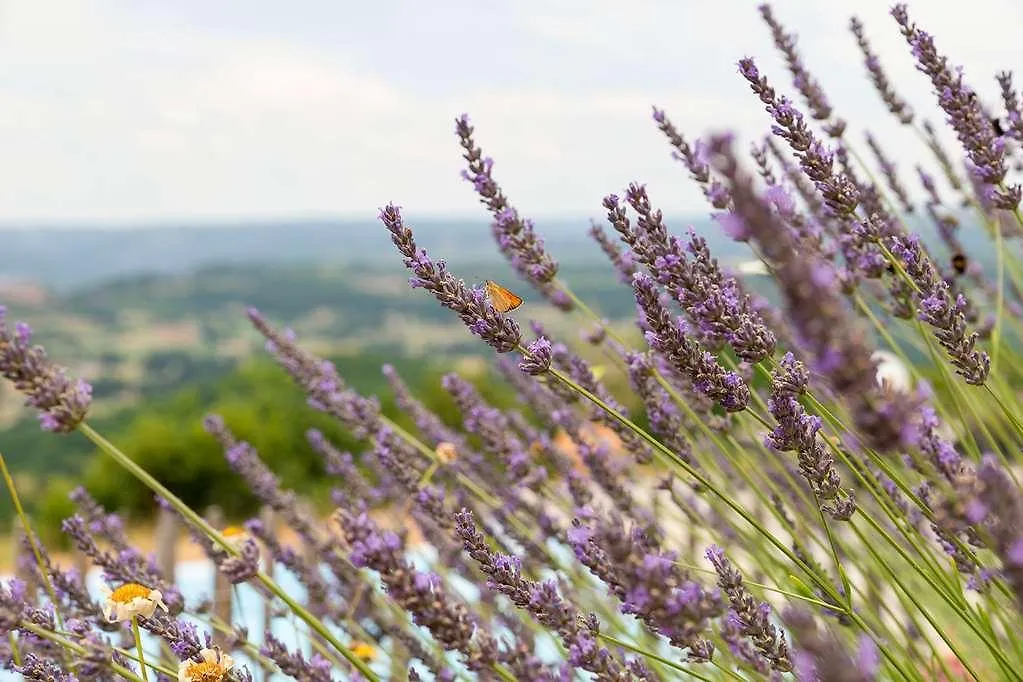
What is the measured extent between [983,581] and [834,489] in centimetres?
38

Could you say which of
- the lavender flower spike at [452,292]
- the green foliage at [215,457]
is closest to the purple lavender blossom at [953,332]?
the lavender flower spike at [452,292]

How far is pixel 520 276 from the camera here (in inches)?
89.4

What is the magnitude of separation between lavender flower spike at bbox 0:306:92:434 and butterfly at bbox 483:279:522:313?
21.4 inches

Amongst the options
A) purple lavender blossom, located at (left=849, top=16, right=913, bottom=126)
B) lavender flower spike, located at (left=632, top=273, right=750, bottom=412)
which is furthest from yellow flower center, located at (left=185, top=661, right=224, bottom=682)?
purple lavender blossom, located at (left=849, top=16, right=913, bottom=126)

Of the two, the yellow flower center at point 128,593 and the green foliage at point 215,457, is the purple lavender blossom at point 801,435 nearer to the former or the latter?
the yellow flower center at point 128,593

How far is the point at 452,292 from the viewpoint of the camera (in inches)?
48.1

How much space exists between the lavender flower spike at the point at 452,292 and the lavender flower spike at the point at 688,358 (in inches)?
6.9

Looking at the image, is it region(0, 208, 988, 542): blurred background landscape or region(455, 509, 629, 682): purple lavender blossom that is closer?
region(455, 509, 629, 682): purple lavender blossom

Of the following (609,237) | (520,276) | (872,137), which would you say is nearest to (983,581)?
(609,237)

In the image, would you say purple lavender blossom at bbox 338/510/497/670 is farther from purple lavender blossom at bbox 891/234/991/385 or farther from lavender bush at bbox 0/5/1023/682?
purple lavender blossom at bbox 891/234/991/385

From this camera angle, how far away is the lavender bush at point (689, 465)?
78 cm

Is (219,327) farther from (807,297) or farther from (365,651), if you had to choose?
(807,297)

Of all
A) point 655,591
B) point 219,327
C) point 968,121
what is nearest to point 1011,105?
point 968,121

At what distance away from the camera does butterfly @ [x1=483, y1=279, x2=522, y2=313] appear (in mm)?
1407
